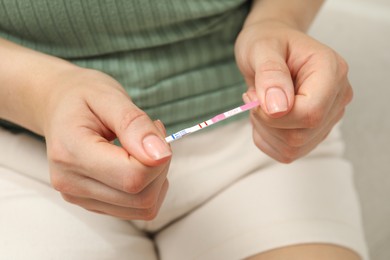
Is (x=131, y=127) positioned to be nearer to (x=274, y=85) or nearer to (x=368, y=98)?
(x=274, y=85)

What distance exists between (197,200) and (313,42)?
0.23 meters

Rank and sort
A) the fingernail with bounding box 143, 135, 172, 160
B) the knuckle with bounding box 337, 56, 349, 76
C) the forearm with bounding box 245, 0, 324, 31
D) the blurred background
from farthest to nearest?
the blurred background → the forearm with bounding box 245, 0, 324, 31 → the knuckle with bounding box 337, 56, 349, 76 → the fingernail with bounding box 143, 135, 172, 160

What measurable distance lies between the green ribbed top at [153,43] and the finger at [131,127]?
0.13 metres

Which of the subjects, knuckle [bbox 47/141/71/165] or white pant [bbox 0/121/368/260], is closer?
knuckle [bbox 47/141/71/165]

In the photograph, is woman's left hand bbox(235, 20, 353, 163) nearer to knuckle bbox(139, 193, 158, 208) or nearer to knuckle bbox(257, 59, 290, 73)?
knuckle bbox(257, 59, 290, 73)

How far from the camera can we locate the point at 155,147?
41 centimetres

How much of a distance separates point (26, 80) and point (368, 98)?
2.03ft

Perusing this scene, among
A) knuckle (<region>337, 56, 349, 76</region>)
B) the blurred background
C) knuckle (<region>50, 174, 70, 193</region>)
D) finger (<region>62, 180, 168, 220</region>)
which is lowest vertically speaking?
the blurred background

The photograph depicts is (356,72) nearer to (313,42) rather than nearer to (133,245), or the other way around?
(313,42)

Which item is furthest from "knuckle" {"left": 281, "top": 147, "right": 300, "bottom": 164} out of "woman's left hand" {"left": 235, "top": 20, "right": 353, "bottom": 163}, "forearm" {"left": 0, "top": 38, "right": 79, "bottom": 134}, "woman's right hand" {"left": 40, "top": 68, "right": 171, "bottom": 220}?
"forearm" {"left": 0, "top": 38, "right": 79, "bottom": 134}

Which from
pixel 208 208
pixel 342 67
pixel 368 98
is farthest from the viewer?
pixel 368 98

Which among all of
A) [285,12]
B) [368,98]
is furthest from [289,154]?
[368,98]

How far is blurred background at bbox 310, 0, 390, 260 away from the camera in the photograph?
893 mm

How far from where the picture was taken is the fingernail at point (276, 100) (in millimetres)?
465
